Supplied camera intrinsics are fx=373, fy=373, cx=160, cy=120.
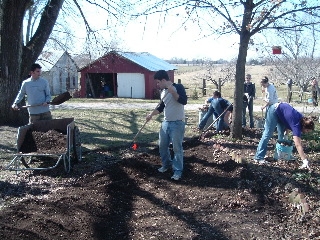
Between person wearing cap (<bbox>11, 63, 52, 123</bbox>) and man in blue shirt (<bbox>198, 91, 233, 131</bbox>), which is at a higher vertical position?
person wearing cap (<bbox>11, 63, 52, 123</bbox>)

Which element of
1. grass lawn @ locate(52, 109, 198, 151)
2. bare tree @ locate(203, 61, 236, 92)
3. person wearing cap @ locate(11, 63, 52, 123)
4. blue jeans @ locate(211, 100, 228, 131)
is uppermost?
bare tree @ locate(203, 61, 236, 92)

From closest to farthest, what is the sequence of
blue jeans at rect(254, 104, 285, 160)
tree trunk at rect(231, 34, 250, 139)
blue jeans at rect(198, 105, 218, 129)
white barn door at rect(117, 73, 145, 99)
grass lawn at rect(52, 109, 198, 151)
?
blue jeans at rect(254, 104, 285, 160) → tree trunk at rect(231, 34, 250, 139) → grass lawn at rect(52, 109, 198, 151) → blue jeans at rect(198, 105, 218, 129) → white barn door at rect(117, 73, 145, 99)

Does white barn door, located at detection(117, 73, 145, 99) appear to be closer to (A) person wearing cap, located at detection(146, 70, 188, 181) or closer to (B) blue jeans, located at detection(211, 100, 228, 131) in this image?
(B) blue jeans, located at detection(211, 100, 228, 131)

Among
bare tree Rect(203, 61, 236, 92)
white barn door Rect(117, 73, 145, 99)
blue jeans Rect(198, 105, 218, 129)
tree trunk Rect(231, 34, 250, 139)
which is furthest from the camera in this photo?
bare tree Rect(203, 61, 236, 92)

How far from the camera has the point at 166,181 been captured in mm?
5965

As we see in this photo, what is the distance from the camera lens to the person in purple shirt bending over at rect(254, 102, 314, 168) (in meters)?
5.70

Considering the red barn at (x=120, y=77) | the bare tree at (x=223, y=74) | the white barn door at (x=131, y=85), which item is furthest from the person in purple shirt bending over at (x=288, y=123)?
the bare tree at (x=223, y=74)

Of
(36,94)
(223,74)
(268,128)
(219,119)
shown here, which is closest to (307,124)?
(268,128)

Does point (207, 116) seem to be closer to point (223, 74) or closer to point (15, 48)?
point (15, 48)

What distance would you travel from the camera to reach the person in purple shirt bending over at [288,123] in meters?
5.70

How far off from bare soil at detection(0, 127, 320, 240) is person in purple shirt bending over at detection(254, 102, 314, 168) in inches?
11.2

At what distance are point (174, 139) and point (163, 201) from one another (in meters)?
1.11

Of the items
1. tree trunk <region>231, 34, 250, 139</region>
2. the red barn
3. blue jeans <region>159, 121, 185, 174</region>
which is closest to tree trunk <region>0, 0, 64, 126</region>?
tree trunk <region>231, 34, 250, 139</region>

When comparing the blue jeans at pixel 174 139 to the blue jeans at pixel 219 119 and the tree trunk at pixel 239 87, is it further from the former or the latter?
the blue jeans at pixel 219 119
